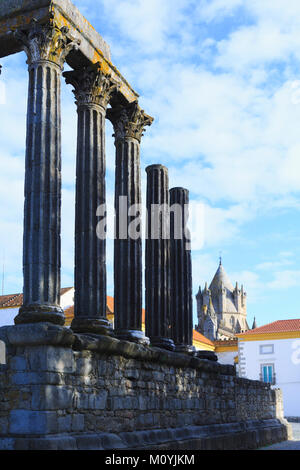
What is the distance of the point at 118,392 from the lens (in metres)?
10.2

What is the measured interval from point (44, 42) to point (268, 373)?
3858cm

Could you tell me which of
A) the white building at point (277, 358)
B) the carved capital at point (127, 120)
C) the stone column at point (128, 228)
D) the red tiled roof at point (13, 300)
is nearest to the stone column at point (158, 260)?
the stone column at point (128, 228)

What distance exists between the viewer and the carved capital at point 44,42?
10.5 metres

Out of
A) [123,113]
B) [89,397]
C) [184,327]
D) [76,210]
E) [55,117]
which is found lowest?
[89,397]

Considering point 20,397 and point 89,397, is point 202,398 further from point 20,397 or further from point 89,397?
point 20,397

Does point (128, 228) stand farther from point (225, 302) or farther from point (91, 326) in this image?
point (225, 302)

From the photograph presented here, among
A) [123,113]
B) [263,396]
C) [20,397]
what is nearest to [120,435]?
[20,397]

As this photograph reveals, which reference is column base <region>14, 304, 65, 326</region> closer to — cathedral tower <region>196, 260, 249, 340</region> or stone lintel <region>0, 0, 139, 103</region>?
stone lintel <region>0, 0, 139, 103</region>

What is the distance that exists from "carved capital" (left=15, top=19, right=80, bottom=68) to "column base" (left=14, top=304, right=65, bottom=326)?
405 cm

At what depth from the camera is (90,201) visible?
11.4m

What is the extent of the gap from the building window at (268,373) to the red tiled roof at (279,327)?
2420mm

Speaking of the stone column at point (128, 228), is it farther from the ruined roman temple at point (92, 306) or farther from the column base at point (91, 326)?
the column base at point (91, 326)

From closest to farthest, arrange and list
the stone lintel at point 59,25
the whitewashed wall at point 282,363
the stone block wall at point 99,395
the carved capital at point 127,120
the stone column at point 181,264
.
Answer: the stone block wall at point 99,395 → the stone lintel at point 59,25 → the carved capital at point 127,120 → the stone column at point 181,264 → the whitewashed wall at point 282,363

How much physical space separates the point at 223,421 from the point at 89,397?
6.23 meters
